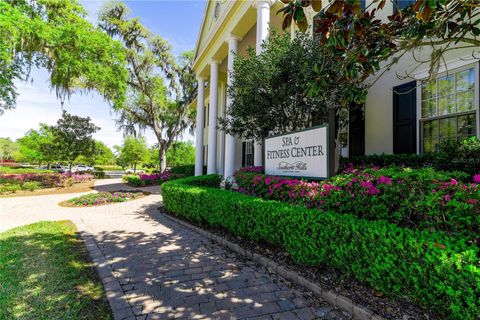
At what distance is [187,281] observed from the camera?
3.33 meters

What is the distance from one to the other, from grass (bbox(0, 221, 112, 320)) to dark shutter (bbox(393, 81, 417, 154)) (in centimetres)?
684

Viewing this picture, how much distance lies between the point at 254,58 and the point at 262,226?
422 centimetres

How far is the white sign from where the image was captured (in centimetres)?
417

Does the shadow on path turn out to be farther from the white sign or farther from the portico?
the portico

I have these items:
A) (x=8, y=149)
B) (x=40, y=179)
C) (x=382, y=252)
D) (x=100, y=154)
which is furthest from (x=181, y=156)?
(x=8, y=149)

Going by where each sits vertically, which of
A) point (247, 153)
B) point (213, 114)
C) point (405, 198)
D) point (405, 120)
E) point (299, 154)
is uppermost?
point (213, 114)

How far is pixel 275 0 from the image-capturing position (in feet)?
26.4

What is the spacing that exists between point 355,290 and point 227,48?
11003 millimetres

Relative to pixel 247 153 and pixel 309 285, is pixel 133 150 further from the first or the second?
pixel 309 285

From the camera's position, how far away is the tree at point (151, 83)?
59.0 ft

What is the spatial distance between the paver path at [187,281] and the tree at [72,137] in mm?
14262

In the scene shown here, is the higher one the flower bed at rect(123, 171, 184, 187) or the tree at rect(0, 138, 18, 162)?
the tree at rect(0, 138, 18, 162)

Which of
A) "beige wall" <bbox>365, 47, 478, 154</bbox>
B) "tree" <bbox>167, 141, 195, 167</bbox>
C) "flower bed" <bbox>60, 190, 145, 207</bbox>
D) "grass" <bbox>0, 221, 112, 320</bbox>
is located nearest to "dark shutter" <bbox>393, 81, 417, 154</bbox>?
"beige wall" <bbox>365, 47, 478, 154</bbox>

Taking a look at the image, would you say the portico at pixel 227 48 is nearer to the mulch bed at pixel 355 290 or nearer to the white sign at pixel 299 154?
the white sign at pixel 299 154
